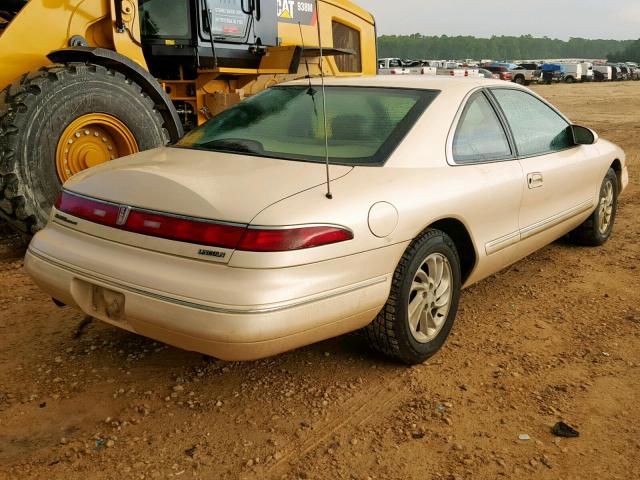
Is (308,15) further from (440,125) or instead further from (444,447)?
(444,447)

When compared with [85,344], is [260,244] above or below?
above

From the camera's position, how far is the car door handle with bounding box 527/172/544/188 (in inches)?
156

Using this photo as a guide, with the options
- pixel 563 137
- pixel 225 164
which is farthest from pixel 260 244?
pixel 563 137

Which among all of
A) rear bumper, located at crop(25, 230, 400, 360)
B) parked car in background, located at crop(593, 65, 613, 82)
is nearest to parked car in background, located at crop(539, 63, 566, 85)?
parked car in background, located at crop(593, 65, 613, 82)

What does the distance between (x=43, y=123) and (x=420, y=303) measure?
3.23 m

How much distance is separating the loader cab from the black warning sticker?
0.27 meters

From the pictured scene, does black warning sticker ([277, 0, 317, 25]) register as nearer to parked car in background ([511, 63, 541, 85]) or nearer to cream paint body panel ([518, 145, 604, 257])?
cream paint body panel ([518, 145, 604, 257])

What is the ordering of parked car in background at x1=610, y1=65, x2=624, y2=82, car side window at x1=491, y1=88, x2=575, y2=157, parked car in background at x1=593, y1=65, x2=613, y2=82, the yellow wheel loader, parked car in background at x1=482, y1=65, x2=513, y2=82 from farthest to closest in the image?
parked car in background at x1=610, y1=65, x2=624, y2=82
parked car in background at x1=593, y1=65, x2=613, y2=82
parked car in background at x1=482, y1=65, x2=513, y2=82
the yellow wheel loader
car side window at x1=491, y1=88, x2=575, y2=157

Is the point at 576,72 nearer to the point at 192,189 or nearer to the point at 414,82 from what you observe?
the point at 414,82

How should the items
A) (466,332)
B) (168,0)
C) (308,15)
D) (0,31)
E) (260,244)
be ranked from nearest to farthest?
(260,244)
(466,332)
(0,31)
(168,0)
(308,15)

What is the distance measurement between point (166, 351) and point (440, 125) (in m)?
1.88

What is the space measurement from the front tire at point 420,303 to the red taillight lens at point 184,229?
2.82ft

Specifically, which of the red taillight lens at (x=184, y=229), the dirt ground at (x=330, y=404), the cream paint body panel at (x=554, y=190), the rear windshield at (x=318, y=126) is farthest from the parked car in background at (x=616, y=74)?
the red taillight lens at (x=184, y=229)

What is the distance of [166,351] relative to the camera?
135 inches
